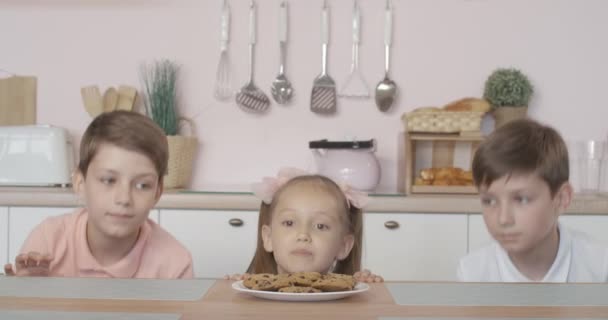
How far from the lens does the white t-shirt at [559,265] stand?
4.98 ft

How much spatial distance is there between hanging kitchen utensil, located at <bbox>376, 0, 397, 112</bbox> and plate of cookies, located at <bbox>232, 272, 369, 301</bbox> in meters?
1.83

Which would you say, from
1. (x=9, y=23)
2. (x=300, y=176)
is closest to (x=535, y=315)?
(x=300, y=176)

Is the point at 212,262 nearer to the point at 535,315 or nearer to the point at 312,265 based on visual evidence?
the point at 312,265

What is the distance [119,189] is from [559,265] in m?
0.87

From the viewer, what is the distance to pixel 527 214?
143 cm

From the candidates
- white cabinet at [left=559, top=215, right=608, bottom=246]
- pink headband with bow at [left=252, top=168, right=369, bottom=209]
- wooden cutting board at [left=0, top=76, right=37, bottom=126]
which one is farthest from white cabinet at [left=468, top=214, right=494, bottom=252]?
wooden cutting board at [left=0, top=76, right=37, bottom=126]

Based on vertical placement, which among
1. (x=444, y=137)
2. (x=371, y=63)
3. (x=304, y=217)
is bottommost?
(x=304, y=217)

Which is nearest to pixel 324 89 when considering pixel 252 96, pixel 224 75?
pixel 252 96

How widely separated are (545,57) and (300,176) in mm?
1560

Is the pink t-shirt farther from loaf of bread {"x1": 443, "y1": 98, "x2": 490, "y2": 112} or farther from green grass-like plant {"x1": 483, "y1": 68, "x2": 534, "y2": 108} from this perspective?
green grass-like plant {"x1": 483, "y1": 68, "x2": 534, "y2": 108}

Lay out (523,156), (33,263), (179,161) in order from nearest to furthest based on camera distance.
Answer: (33,263) < (523,156) < (179,161)

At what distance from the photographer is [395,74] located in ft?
9.09

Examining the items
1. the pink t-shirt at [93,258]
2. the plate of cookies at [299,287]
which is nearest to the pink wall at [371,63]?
the pink t-shirt at [93,258]

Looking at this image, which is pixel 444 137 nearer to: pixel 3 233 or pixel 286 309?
pixel 3 233
